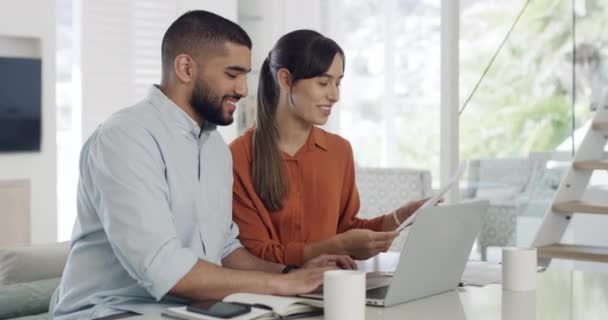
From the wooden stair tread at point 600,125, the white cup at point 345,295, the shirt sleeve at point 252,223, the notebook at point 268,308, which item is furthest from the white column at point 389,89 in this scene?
the white cup at point 345,295

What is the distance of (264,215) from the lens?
98.5 inches

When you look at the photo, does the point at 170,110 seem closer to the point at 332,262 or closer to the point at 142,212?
the point at 142,212

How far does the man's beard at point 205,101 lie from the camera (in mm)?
2160

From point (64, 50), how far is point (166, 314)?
Answer: 4.34 m

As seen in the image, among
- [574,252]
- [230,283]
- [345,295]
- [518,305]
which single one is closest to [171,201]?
[230,283]

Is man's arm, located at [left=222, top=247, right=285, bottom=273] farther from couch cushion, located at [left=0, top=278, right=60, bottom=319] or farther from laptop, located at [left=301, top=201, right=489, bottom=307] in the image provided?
couch cushion, located at [left=0, top=278, right=60, bottom=319]

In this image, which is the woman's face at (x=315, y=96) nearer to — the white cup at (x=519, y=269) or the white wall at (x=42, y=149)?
the white cup at (x=519, y=269)

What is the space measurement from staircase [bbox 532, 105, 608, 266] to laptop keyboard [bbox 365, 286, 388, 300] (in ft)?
7.27

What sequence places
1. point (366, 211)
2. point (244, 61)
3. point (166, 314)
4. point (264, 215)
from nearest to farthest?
point (166, 314), point (244, 61), point (264, 215), point (366, 211)

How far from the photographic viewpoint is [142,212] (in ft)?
6.25

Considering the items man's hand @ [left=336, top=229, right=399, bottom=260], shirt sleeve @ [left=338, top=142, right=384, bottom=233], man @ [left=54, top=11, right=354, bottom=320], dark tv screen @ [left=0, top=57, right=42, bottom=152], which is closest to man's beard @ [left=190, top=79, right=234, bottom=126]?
man @ [left=54, top=11, right=354, bottom=320]

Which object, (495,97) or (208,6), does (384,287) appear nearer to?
(495,97)

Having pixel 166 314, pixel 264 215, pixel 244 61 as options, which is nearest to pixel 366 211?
pixel 264 215

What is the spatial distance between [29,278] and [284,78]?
0.93m
